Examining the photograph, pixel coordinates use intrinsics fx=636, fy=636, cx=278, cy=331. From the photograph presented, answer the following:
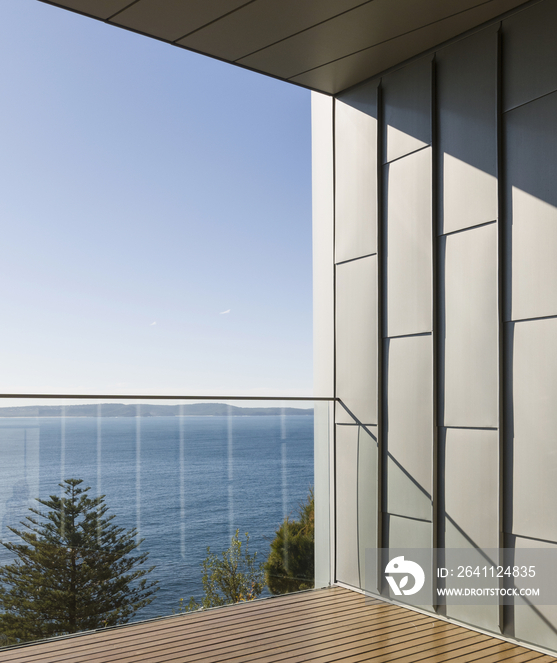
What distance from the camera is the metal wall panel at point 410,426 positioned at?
382cm

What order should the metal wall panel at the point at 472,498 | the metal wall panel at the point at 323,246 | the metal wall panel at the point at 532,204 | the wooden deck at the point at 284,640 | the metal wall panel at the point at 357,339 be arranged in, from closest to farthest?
the wooden deck at the point at 284,640 → the metal wall panel at the point at 532,204 → the metal wall panel at the point at 472,498 → the metal wall panel at the point at 357,339 → the metal wall panel at the point at 323,246

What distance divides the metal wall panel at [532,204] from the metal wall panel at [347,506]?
1.53m

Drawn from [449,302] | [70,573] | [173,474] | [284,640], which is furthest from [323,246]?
[70,573]

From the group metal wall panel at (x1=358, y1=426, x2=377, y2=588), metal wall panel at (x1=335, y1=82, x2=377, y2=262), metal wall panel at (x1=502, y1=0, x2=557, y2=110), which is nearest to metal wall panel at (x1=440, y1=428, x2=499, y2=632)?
metal wall panel at (x1=358, y1=426, x2=377, y2=588)

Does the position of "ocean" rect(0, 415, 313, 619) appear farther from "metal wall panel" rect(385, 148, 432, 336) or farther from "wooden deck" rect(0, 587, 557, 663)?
"metal wall panel" rect(385, 148, 432, 336)

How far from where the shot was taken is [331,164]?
4730 millimetres

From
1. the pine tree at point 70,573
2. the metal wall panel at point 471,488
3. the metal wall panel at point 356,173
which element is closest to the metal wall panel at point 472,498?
the metal wall panel at point 471,488

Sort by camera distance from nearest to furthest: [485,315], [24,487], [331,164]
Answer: [24,487]
[485,315]
[331,164]

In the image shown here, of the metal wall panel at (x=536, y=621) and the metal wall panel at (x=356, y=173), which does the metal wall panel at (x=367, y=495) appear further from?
the metal wall panel at (x=356, y=173)

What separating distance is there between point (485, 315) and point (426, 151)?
44.5 inches

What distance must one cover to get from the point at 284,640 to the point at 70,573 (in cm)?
116

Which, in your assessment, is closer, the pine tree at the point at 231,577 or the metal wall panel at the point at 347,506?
the pine tree at the point at 231,577

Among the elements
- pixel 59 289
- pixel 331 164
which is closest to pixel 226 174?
pixel 59 289

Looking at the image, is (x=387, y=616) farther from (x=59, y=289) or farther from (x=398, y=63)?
(x=59, y=289)
